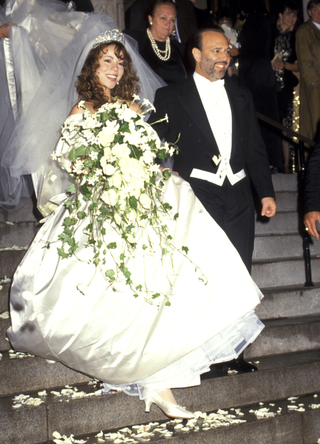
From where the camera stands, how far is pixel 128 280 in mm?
2318

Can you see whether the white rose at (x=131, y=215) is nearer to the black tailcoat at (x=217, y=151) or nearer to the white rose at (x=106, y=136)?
the white rose at (x=106, y=136)

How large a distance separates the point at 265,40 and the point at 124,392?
4.32 metres

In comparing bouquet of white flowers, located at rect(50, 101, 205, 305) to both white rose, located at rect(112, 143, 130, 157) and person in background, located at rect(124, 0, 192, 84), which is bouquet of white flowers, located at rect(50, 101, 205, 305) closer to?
white rose, located at rect(112, 143, 130, 157)

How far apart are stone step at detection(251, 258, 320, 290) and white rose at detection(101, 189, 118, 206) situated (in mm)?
1878

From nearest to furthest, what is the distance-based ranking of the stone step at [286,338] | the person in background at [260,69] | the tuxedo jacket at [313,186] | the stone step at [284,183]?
the tuxedo jacket at [313,186] → the stone step at [286,338] → the stone step at [284,183] → the person in background at [260,69]

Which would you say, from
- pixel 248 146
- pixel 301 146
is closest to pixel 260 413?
pixel 248 146

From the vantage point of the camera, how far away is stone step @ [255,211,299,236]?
4500 mm

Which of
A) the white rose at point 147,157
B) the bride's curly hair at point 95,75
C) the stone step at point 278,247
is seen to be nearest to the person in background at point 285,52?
the stone step at point 278,247

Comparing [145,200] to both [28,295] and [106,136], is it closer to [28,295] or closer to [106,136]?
[106,136]

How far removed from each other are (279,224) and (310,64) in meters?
2.16

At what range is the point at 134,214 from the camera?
92.7 inches

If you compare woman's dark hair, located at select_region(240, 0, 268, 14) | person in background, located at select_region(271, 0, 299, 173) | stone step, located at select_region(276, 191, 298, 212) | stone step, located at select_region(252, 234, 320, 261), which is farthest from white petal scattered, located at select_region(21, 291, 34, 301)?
woman's dark hair, located at select_region(240, 0, 268, 14)

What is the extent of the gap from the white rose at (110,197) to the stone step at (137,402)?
105 centimetres

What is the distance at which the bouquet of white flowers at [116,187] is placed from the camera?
7.52ft
